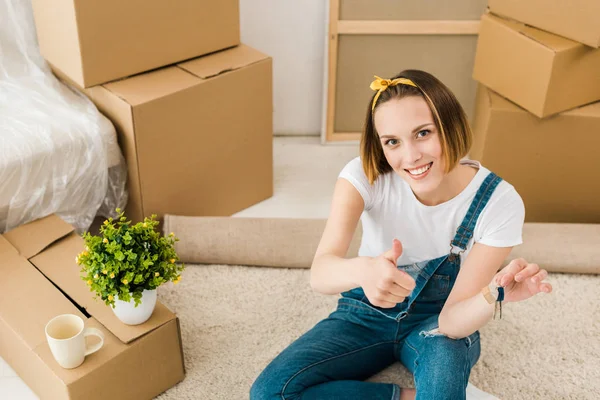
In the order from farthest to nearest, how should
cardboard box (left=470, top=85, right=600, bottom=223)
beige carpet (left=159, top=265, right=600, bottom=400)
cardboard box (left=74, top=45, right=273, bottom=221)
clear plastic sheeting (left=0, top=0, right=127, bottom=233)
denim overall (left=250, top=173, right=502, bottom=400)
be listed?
1. cardboard box (left=470, top=85, right=600, bottom=223)
2. cardboard box (left=74, top=45, right=273, bottom=221)
3. clear plastic sheeting (left=0, top=0, right=127, bottom=233)
4. beige carpet (left=159, top=265, right=600, bottom=400)
5. denim overall (left=250, top=173, right=502, bottom=400)

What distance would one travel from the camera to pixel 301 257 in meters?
1.78

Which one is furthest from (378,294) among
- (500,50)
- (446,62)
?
(446,62)

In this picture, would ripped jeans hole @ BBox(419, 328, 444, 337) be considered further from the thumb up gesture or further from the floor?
the floor

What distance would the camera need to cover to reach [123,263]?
125 centimetres

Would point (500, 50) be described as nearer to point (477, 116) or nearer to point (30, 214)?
point (477, 116)

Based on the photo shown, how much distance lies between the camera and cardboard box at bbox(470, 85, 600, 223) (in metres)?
1.87

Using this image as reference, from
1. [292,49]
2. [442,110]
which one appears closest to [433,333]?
[442,110]

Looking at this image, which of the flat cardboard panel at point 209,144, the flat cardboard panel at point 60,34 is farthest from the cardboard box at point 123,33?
the flat cardboard panel at point 209,144

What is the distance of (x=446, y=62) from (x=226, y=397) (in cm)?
134

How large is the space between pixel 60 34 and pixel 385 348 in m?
1.07

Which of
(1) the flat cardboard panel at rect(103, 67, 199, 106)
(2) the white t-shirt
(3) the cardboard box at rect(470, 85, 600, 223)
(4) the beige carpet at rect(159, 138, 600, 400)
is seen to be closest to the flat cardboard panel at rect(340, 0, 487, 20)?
(3) the cardboard box at rect(470, 85, 600, 223)

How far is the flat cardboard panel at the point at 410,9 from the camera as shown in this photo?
2131 millimetres

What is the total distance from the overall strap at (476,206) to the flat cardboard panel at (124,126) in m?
0.83

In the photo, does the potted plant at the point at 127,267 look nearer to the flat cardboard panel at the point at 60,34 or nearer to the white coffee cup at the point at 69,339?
the white coffee cup at the point at 69,339
